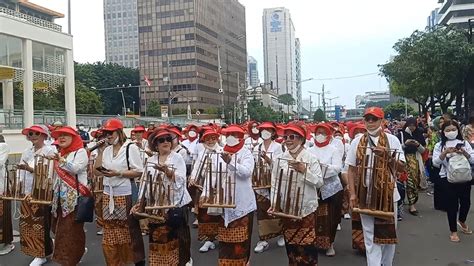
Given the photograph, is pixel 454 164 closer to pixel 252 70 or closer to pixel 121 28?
pixel 121 28

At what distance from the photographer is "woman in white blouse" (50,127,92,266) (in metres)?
5.56

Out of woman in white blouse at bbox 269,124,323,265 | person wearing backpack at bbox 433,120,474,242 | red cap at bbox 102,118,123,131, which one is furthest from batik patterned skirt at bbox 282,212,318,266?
person wearing backpack at bbox 433,120,474,242

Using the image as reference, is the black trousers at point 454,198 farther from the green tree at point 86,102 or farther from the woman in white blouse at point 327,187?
the green tree at point 86,102

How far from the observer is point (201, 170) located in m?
5.80

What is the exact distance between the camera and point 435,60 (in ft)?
85.8

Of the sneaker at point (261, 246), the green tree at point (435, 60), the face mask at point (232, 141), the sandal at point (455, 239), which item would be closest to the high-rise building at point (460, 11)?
the green tree at point (435, 60)

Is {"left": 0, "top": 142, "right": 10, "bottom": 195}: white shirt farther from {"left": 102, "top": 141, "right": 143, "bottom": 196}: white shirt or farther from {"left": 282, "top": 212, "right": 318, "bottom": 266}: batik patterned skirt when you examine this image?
{"left": 282, "top": 212, "right": 318, "bottom": 266}: batik patterned skirt

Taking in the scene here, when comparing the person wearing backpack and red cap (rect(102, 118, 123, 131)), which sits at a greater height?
red cap (rect(102, 118, 123, 131))

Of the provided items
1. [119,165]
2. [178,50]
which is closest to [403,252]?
[119,165]

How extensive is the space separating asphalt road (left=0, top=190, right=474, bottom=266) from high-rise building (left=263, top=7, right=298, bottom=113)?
9327cm

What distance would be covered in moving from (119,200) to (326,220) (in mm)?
2665

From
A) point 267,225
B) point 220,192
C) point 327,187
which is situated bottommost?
point 267,225

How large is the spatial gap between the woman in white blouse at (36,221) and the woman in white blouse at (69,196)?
61 cm

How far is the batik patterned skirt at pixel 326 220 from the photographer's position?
6.36m
